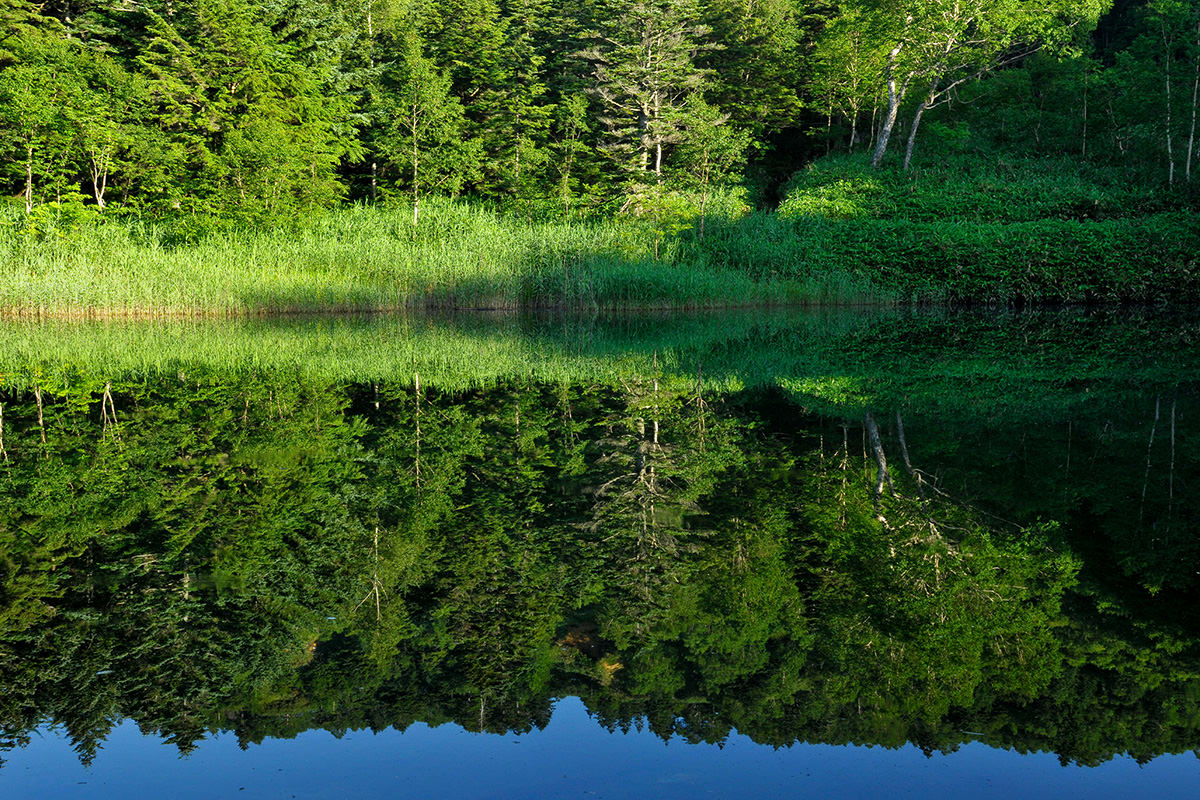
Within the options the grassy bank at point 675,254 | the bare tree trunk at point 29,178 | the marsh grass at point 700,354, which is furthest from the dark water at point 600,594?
the bare tree trunk at point 29,178

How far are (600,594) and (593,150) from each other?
84.1 ft

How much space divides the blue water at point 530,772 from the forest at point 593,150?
15333mm

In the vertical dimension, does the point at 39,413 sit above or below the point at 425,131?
below

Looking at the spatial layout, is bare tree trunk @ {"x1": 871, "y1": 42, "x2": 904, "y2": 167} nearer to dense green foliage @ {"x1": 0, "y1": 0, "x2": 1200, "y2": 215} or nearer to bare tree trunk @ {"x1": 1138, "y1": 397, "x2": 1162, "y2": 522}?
dense green foliage @ {"x1": 0, "y1": 0, "x2": 1200, "y2": 215}

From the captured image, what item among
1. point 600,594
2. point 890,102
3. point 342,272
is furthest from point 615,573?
point 890,102

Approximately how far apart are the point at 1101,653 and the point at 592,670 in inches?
63.1

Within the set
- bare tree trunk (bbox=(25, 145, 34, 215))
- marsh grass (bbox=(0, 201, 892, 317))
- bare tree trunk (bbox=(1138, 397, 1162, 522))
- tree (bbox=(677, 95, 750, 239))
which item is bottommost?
bare tree trunk (bbox=(1138, 397, 1162, 522))

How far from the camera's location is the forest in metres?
18.5

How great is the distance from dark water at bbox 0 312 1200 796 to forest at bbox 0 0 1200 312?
1187 centimetres

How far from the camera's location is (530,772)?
2309mm

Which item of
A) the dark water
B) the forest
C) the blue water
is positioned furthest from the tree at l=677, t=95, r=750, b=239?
the blue water

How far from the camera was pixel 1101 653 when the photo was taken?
9.36 ft

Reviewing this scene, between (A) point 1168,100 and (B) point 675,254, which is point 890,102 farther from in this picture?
(B) point 675,254

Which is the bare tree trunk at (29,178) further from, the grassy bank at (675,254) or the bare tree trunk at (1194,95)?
the bare tree trunk at (1194,95)
